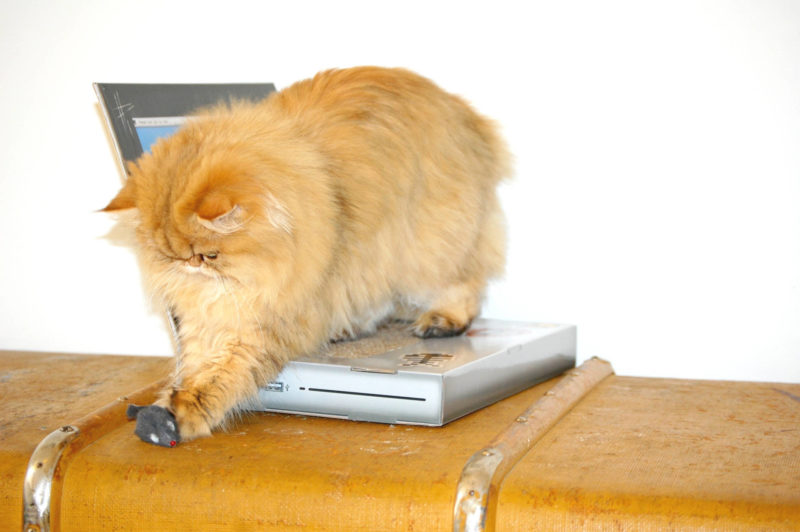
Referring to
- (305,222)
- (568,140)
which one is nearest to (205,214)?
(305,222)

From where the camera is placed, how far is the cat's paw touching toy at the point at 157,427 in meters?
1.27

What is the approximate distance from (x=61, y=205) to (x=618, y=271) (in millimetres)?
1484

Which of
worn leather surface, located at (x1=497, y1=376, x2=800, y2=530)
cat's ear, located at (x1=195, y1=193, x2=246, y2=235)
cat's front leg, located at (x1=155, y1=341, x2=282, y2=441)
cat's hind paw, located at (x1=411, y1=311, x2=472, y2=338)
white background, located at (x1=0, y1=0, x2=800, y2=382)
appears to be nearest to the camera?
worn leather surface, located at (x1=497, y1=376, x2=800, y2=530)

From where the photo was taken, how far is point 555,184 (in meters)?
1.99

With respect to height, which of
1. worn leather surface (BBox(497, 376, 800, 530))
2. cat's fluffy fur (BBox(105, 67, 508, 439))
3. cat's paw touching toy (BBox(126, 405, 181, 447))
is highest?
cat's fluffy fur (BBox(105, 67, 508, 439))

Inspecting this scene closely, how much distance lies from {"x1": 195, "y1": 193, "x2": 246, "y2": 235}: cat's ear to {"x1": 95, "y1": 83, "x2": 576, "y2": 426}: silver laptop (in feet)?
1.00

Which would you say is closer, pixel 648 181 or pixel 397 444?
pixel 397 444

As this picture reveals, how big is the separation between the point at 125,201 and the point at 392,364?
53 centimetres

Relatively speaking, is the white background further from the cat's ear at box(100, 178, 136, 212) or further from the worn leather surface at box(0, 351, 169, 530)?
the cat's ear at box(100, 178, 136, 212)

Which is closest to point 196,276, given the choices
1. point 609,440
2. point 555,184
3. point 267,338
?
point 267,338

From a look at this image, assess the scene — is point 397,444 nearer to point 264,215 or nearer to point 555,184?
point 264,215

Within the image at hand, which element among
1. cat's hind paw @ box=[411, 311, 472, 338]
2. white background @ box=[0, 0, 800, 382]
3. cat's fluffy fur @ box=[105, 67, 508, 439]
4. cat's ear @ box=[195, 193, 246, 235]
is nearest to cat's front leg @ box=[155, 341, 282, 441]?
cat's fluffy fur @ box=[105, 67, 508, 439]

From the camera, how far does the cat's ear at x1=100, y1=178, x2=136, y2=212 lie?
4.41 feet

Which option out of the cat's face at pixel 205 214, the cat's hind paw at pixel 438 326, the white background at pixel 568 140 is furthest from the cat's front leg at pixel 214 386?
the white background at pixel 568 140
